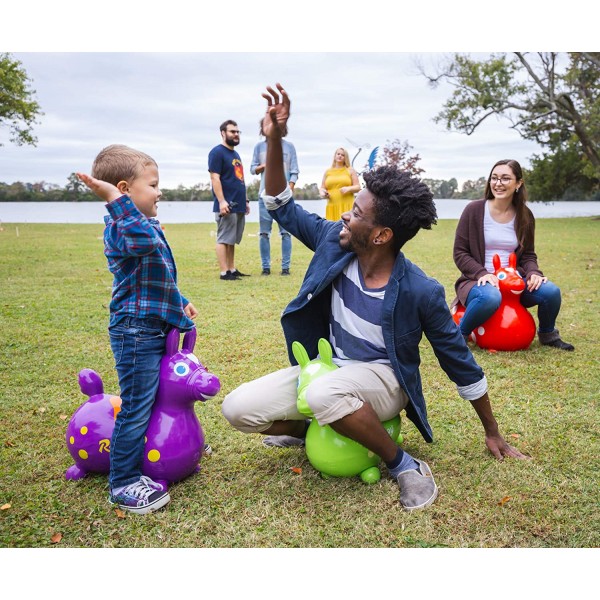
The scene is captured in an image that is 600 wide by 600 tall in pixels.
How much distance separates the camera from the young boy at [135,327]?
104 inches

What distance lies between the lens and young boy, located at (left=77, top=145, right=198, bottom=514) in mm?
2654

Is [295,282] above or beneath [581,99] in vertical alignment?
beneath

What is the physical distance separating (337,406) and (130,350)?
98 cm

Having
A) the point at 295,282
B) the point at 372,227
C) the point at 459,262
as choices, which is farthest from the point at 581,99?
the point at 372,227

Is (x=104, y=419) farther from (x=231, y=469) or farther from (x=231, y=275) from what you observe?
(x=231, y=275)

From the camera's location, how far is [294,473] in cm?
301

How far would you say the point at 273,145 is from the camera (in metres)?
2.79

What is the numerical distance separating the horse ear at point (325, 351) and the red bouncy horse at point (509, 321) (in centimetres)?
255

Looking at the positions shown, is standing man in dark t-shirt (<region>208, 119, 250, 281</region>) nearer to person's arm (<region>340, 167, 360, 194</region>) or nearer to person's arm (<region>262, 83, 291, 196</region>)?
person's arm (<region>340, 167, 360, 194</region>)

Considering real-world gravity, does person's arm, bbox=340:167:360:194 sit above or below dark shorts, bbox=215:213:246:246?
above

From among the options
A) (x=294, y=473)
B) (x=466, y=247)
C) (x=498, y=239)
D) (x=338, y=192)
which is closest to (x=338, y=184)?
(x=338, y=192)

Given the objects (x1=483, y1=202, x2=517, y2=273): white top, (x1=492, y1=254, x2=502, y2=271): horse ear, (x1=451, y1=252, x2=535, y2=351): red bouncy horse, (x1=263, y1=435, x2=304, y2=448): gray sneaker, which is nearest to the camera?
(x1=263, y1=435, x2=304, y2=448): gray sneaker

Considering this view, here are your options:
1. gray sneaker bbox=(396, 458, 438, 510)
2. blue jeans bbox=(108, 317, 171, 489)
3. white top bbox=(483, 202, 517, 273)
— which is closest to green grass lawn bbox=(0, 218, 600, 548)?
gray sneaker bbox=(396, 458, 438, 510)

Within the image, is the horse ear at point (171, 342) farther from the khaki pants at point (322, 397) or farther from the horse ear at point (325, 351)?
the horse ear at point (325, 351)
